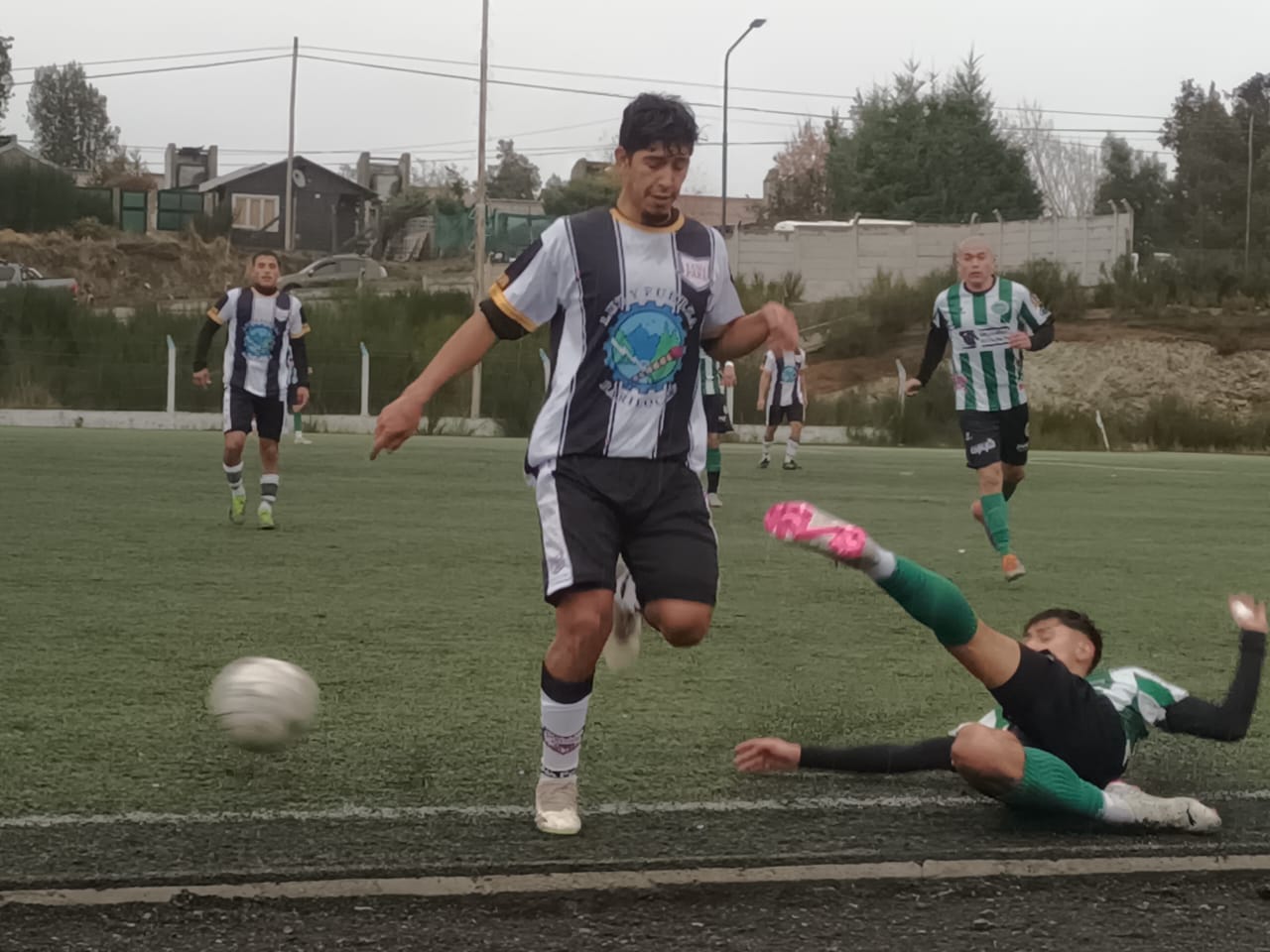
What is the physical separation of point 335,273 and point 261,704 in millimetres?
56947

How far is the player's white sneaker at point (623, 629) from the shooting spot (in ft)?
15.6

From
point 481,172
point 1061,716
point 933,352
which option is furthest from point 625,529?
point 481,172

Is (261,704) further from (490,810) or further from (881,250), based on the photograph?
(881,250)

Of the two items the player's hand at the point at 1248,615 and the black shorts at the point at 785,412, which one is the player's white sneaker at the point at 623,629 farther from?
the black shorts at the point at 785,412

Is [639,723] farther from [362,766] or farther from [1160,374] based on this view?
[1160,374]

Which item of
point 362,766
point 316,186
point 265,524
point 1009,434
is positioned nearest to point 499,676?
point 362,766

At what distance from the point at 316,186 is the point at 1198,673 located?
72.6 meters

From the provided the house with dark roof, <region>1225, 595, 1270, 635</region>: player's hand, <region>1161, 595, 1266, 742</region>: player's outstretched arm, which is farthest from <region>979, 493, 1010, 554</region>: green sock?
the house with dark roof

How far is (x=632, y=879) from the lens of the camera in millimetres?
3660

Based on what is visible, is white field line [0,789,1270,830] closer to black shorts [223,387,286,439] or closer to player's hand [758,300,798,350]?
player's hand [758,300,798,350]

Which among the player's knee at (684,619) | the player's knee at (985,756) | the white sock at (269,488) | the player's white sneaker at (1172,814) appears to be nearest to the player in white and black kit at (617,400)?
the player's knee at (684,619)

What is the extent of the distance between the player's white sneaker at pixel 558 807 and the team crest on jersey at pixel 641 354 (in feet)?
3.18

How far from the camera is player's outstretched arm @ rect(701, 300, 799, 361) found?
435cm

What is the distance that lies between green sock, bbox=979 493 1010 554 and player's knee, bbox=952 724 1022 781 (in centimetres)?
589
